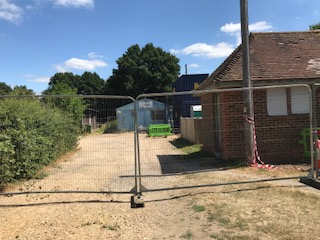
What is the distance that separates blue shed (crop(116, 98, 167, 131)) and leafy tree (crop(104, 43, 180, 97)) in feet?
84.8

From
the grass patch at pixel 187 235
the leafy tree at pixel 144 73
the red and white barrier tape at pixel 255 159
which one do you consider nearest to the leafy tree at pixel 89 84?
the leafy tree at pixel 144 73

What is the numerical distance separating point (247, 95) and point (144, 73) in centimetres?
4925

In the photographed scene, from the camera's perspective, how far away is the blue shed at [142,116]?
349 inches

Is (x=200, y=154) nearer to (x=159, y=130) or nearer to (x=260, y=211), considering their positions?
(x=260, y=211)

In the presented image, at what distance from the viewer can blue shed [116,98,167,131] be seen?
8859 millimetres

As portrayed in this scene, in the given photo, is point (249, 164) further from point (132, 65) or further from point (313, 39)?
point (132, 65)

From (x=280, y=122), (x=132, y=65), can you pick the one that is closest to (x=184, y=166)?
(x=280, y=122)

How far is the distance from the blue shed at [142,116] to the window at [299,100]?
16.2ft

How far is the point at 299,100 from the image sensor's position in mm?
11250

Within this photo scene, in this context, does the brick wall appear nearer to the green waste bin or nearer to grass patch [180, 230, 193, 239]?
grass patch [180, 230, 193, 239]

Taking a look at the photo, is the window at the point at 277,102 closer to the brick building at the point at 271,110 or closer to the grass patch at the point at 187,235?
the brick building at the point at 271,110

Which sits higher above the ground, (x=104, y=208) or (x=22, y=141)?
(x=22, y=141)

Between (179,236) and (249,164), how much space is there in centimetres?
546

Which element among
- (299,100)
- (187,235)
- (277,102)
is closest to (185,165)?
(277,102)
